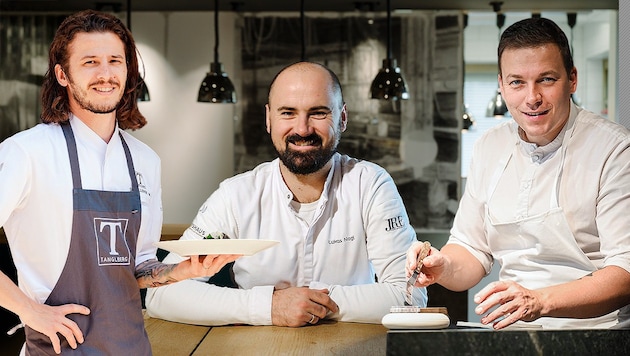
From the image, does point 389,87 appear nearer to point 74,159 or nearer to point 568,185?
point 568,185

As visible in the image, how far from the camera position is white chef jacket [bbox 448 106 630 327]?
89.1 inches

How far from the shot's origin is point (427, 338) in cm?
155

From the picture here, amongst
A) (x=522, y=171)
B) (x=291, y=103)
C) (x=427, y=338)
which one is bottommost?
(x=427, y=338)

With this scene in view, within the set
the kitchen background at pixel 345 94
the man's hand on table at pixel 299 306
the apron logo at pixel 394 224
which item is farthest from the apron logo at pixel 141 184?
the kitchen background at pixel 345 94

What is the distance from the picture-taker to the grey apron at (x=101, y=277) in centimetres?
201

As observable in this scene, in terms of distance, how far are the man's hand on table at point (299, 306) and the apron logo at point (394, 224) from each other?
399 millimetres

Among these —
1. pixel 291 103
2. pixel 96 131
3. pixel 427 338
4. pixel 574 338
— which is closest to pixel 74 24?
pixel 96 131

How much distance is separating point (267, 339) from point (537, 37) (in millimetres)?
1105

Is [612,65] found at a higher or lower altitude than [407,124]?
higher

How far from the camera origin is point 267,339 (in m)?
2.42

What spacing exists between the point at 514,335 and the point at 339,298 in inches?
45.4

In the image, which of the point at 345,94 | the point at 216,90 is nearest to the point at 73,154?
the point at 216,90

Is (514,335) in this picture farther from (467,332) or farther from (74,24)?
(74,24)

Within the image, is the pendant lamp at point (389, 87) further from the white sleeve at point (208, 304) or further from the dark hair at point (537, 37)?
the dark hair at point (537, 37)
